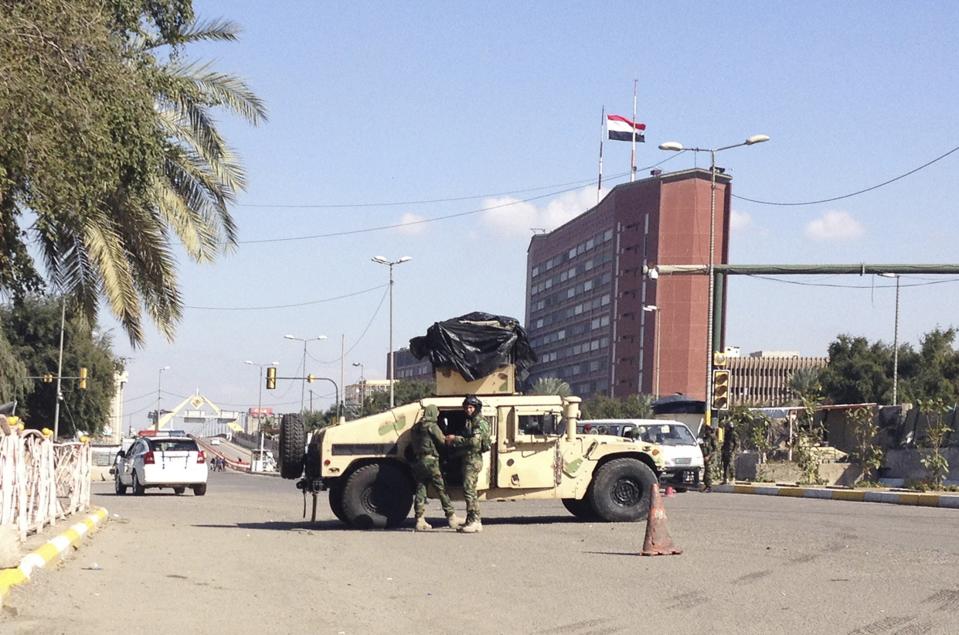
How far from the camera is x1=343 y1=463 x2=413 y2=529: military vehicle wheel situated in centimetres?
1800

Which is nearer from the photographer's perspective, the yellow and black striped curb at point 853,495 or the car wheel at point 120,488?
the yellow and black striped curb at point 853,495

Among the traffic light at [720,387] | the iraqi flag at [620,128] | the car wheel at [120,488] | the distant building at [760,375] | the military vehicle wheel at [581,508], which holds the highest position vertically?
the iraqi flag at [620,128]

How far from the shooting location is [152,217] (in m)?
21.6

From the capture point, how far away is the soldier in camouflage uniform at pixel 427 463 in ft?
57.3

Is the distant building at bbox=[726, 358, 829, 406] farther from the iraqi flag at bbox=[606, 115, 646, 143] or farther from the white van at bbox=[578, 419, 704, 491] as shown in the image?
the white van at bbox=[578, 419, 704, 491]

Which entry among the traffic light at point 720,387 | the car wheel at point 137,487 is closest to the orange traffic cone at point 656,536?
the traffic light at point 720,387

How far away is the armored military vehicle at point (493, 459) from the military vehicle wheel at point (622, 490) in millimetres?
14

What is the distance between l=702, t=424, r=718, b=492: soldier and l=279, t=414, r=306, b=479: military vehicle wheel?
1527cm

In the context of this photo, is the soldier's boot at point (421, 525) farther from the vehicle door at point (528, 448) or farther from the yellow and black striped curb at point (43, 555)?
the yellow and black striped curb at point (43, 555)

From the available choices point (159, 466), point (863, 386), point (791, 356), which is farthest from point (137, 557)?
point (791, 356)

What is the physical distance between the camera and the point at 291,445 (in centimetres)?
1862

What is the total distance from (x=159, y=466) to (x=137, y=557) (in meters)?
19.3

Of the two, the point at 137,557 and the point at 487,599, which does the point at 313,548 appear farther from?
the point at 487,599

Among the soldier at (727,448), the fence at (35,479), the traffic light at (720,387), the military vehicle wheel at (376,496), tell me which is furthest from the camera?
the soldier at (727,448)
